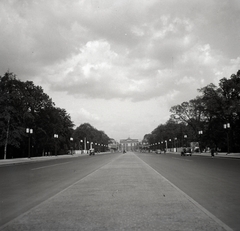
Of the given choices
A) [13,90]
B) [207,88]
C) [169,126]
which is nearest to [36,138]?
[13,90]

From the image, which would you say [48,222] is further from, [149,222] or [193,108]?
[193,108]

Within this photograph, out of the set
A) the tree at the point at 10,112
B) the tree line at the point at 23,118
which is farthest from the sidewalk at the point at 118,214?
the tree at the point at 10,112

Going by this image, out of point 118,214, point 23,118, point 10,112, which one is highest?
point 10,112

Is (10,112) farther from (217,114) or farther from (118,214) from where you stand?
(118,214)

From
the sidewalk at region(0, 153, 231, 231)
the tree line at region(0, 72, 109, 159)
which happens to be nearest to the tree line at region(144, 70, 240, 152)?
the tree line at region(0, 72, 109, 159)

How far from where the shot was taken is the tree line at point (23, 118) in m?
49.5

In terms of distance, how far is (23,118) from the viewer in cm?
5825

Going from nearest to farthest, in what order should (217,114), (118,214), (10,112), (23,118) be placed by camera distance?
(118,214), (10,112), (23,118), (217,114)

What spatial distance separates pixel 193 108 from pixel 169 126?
6046 cm

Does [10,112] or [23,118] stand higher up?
[10,112]

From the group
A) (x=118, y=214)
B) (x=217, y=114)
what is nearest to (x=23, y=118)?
(x=217, y=114)

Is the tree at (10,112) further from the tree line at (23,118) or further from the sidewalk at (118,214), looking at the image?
the sidewalk at (118,214)

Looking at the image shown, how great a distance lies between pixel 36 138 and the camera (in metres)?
68.9

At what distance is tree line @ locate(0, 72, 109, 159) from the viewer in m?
49.5
